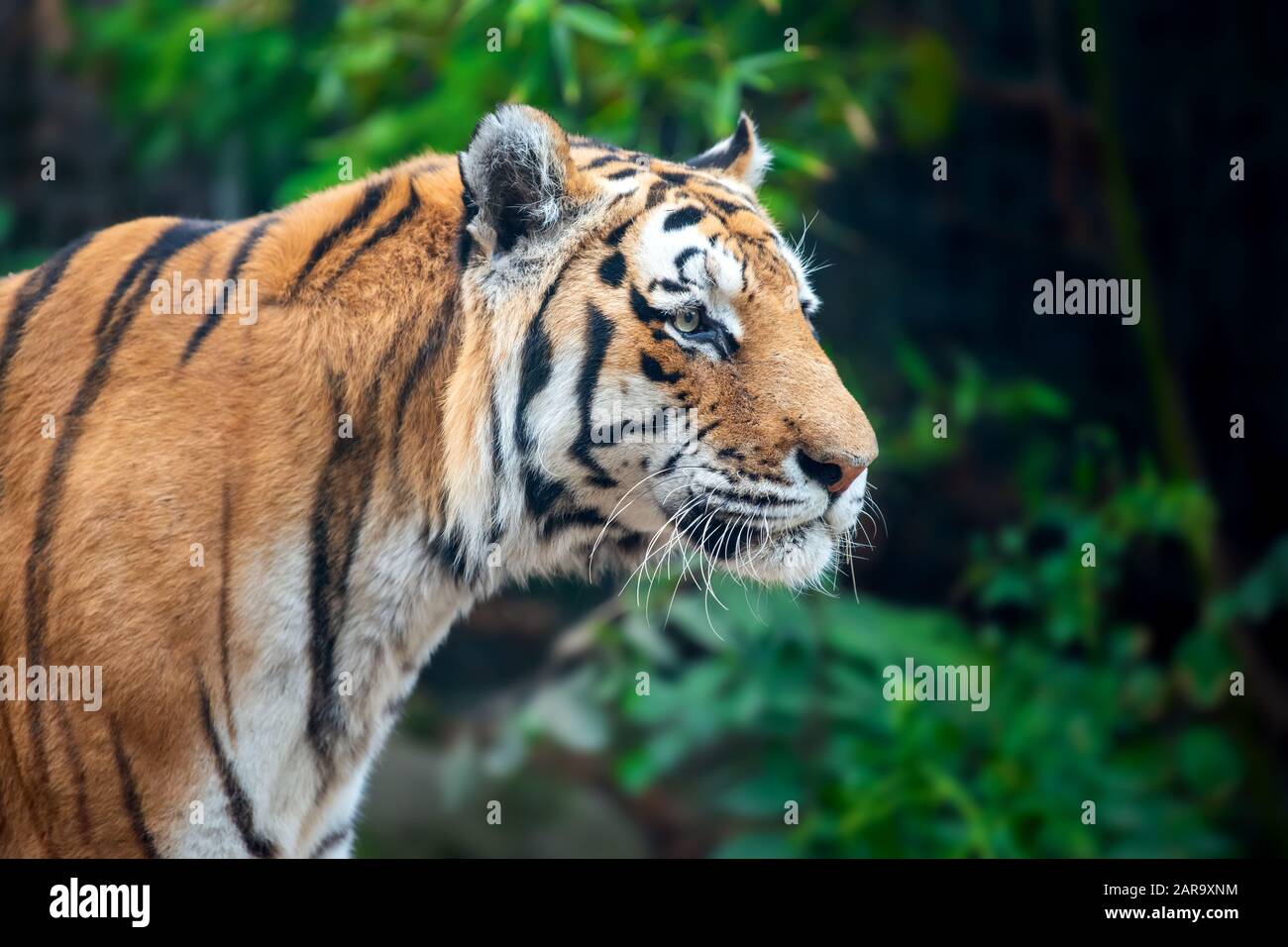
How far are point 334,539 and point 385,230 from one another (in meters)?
0.60

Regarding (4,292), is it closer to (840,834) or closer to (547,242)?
(547,242)

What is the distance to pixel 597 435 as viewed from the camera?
2.35 meters

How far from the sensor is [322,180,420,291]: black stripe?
94.3 inches

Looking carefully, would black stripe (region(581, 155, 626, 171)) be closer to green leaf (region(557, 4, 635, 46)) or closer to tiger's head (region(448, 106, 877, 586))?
tiger's head (region(448, 106, 877, 586))

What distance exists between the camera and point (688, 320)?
234 cm

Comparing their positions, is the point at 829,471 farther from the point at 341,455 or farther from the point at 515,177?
the point at 341,455

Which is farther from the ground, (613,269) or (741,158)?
(741,158)

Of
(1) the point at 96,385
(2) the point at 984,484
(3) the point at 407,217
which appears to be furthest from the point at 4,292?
(2) the point at 984,484

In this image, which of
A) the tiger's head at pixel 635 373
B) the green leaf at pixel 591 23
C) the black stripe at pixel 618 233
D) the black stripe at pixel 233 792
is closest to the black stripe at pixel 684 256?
the tiger's head at pixel 635 373

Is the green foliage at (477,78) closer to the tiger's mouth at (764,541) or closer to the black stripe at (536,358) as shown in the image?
the black stripe at (536,358)

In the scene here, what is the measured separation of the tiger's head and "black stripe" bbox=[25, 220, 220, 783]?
2.07ft

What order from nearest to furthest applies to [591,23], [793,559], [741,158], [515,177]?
[515,177], [793,559], [741,158], [591,23]

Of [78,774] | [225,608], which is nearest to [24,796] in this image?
[78,774]
